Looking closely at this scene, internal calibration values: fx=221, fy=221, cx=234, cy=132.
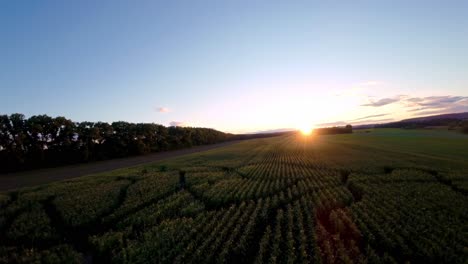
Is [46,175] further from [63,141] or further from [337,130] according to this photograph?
[337,130]

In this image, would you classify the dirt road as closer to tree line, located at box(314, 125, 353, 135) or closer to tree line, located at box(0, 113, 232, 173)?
tree line, located at box(0, 113, 232, 173)

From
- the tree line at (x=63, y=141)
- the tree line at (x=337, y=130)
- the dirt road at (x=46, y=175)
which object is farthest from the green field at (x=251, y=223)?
the tree line at (x=337, y=130)

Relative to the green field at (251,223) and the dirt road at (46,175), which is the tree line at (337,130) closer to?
the green field at (251,223)

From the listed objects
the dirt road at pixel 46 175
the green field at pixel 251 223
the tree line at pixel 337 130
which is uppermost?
the tree line at pixel 337 130

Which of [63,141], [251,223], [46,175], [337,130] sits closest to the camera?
[251,223]

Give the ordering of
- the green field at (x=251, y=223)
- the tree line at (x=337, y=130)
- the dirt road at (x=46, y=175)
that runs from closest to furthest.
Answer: the green field at (x=251, y=223) → the dirt road at (x=46, y=175) → the tree line at (x=337, y=130)

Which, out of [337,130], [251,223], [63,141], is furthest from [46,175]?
[337,130]

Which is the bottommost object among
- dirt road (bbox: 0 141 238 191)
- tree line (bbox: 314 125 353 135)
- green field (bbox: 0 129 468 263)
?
green field (bbox: 0 129 468 263)

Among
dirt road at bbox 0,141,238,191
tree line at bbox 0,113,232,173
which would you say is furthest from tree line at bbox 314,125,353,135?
dirt road at bbox 0,141,238,191

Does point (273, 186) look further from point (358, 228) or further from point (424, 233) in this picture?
point (424, 233)
